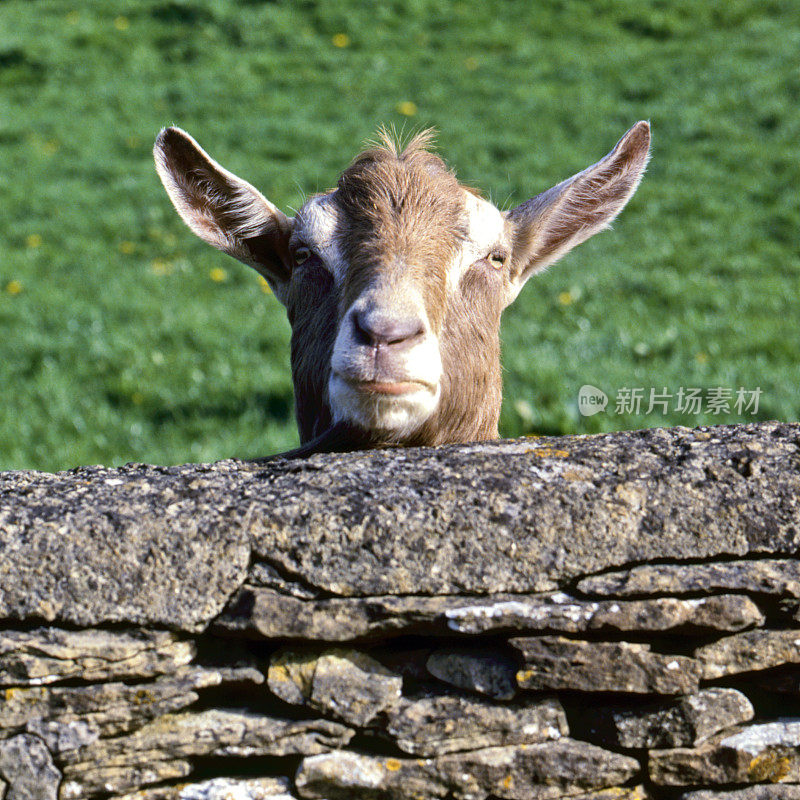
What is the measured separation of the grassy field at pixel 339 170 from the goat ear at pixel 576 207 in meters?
1.03

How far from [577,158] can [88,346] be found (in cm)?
576

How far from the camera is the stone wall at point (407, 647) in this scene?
2.37 meters

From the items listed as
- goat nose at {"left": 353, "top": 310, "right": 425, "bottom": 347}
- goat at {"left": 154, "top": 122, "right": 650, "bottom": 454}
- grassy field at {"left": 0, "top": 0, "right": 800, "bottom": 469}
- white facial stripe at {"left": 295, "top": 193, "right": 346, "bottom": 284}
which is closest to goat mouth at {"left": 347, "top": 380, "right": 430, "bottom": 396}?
goat at {"left": 154, "top": 122, "right": 650, "bottom": 454}

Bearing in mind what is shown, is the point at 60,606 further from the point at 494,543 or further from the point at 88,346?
the point at 88,346

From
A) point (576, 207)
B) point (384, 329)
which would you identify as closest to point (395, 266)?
point (384, 329)

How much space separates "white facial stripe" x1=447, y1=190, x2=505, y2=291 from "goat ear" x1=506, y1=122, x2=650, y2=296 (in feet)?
0.83

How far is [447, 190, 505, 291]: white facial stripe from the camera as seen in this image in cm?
371

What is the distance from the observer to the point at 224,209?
13.4 feet

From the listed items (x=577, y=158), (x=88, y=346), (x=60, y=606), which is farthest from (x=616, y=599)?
(x=577, y=158)

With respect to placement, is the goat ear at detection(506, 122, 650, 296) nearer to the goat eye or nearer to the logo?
the goat eye

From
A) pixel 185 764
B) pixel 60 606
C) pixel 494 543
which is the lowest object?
pixel 185 764

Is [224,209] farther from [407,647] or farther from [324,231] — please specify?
[407,647]

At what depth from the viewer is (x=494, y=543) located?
96.4 inches

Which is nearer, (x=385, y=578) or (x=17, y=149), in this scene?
(x=385, y=578)
